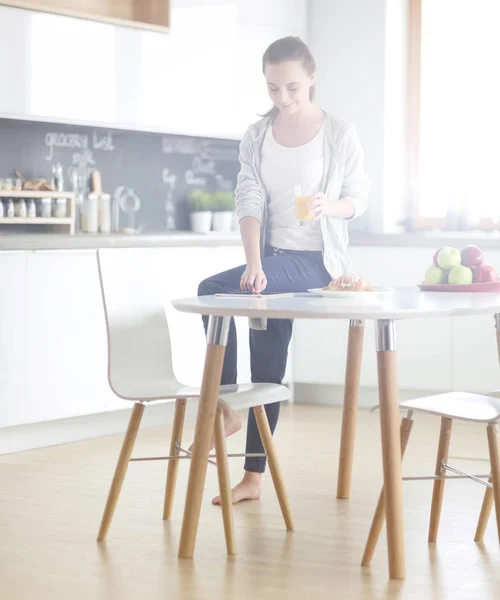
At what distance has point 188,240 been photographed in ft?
17.9

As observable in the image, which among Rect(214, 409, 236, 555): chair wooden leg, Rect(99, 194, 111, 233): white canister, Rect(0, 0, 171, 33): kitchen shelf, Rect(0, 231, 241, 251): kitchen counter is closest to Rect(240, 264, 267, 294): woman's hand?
Rect(214, 409, 236, 555): chair wooden leg

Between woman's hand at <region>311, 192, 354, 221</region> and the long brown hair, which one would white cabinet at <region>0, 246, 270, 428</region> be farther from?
the long brown hair

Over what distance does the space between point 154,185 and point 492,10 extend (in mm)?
1982

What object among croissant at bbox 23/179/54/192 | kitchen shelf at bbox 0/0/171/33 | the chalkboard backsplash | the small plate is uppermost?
kitchen shelf at bbox 0/0/171/33

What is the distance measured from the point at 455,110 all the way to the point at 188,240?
5.88ft

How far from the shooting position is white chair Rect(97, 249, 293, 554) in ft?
10.7

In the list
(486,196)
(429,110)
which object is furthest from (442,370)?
(429,110)

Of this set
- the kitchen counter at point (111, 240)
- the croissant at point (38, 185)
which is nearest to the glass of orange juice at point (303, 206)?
the kitchen counter at point (111, 240)

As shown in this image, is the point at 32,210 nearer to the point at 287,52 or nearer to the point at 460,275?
the point at 287,52

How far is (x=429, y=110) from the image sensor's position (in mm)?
6383

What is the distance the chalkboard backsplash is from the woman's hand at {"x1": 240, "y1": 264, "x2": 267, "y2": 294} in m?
2.19

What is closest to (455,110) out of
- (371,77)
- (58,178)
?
(371,77)

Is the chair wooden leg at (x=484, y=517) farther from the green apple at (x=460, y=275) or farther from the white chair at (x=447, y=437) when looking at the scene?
the green apple at (x=460, y=275)

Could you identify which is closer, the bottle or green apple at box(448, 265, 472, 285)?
green apple at box(448, 265, 472, 285)
